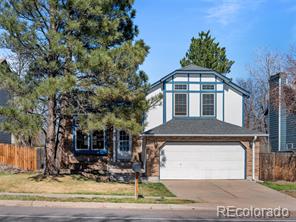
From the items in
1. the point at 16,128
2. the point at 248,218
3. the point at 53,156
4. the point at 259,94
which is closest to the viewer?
the point at 248,218

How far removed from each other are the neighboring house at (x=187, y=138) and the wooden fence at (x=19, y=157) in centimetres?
304

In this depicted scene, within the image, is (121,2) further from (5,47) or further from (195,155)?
(195,155)

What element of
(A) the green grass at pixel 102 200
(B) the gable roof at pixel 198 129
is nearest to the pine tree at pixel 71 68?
(A) the green grass at pixel 102 200

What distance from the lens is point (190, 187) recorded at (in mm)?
21656

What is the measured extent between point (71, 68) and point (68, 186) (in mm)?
5295

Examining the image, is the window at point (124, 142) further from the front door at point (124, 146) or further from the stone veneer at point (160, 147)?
the stone veneer at point (160, 147)

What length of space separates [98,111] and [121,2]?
5.63m

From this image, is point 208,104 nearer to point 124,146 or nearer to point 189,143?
point 189,143

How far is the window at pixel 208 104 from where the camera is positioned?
89.7 ft

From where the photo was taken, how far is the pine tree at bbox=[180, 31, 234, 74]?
127 ft

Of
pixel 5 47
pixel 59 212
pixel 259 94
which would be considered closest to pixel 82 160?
pixel 5 47

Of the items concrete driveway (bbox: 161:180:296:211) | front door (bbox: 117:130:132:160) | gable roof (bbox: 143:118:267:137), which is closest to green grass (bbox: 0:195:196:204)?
concrete driveway (bbox: 161:180:296:211)

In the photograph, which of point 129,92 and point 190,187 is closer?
point 129,92

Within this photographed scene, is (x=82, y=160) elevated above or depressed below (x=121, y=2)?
below
